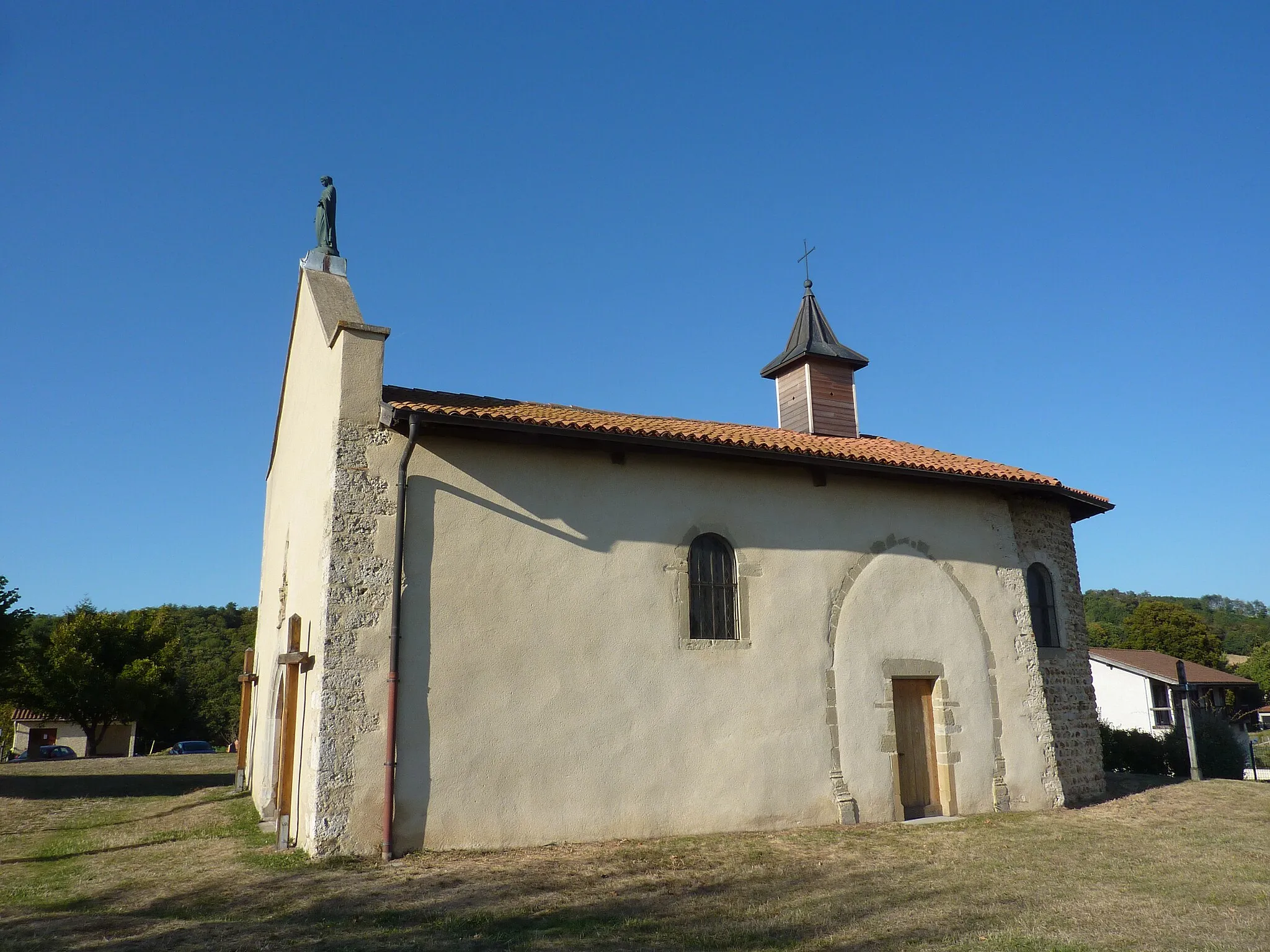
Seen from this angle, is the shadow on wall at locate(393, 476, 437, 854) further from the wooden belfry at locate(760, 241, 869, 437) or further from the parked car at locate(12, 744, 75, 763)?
the parked car at locate(12, 744, 75, 763)

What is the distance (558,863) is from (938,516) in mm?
7424

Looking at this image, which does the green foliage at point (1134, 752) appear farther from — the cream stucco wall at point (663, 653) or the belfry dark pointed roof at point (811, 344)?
the belfry dark pointed roof at point (811, 344)

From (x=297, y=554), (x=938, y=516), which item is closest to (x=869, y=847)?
(x=938, y=516)

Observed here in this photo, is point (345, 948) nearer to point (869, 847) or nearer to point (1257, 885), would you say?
point (869, 847)

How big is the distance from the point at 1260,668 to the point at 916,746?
1892 inches

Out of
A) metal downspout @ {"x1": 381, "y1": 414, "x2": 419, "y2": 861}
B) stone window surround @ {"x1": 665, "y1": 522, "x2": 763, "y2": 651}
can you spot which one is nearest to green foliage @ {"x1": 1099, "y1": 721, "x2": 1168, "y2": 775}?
stone window surround @ {"x1": 665, "y1": 522, "x2": 763, "y2": 651}

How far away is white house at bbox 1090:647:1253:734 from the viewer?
104 feet

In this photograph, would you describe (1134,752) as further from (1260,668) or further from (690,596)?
(1260,668)

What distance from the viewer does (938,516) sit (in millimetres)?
12688

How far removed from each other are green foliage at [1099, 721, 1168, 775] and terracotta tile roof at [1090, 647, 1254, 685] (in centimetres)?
1558

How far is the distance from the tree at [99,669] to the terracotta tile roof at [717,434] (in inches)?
1181

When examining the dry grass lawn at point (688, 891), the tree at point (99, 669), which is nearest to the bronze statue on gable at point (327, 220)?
the dry grass lawn at point (688, 891)

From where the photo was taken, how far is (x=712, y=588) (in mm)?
10812

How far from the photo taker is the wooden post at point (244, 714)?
16.4 m
